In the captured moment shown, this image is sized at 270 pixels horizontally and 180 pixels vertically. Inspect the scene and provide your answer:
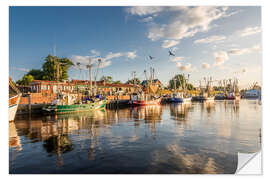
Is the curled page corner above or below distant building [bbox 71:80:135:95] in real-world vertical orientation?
below

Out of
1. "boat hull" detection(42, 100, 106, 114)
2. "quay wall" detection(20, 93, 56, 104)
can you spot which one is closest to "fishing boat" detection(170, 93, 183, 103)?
"boat hull" detection(42, 100, 106, 114)

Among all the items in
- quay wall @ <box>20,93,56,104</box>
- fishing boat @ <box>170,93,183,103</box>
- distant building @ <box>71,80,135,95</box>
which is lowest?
fishing boat @ <box>170,93,183,103</box>

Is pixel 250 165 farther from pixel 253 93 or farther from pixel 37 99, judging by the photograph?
pixel 253 93

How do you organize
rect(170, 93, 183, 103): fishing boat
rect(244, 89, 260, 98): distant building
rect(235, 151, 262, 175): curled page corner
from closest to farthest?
rect(235, 151, 262, 175): curled page corner, rect(244, 89, 260, 98): distant building, rect(170, 93, 183, 103): fishing boat

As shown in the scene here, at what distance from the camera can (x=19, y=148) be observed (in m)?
7.66

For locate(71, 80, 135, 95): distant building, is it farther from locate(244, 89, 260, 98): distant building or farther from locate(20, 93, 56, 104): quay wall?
locate(244, 89, 260, 98): distant building

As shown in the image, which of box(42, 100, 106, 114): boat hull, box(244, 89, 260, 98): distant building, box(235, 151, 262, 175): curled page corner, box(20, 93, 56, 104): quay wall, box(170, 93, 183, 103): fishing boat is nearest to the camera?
box(235, 151, 262, 175): curled page corner

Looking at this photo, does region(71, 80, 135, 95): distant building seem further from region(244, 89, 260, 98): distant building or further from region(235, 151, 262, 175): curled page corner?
region(235, 151, 262, 175): curled page corner

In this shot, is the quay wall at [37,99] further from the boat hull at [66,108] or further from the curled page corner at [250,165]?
the curled page corner at [250,165]

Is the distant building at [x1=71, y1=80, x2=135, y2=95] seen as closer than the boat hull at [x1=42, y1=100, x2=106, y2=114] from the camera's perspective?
No

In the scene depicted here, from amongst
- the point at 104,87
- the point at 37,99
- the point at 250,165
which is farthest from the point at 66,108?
the point at 104,87

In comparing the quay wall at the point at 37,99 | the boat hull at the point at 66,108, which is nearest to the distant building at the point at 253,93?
the boat hull at the point at 66,108

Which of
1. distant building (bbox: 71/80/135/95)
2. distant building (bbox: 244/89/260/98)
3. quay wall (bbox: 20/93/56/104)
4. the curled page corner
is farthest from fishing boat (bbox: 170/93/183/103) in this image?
the curled page corner
